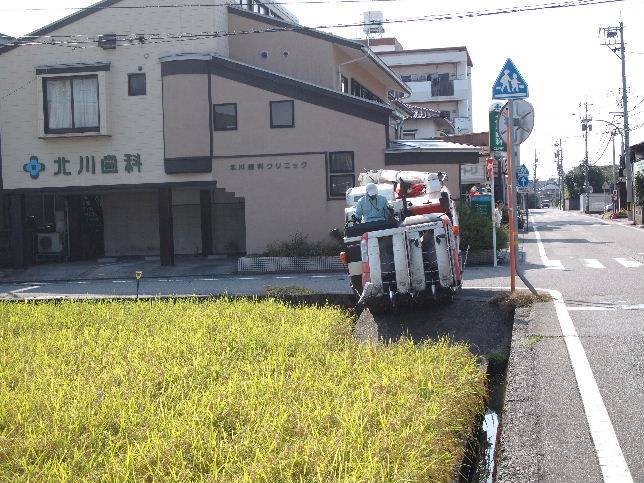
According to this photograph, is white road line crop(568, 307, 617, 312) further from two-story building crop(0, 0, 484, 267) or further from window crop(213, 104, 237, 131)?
window crop(213, 104, 237, 131)

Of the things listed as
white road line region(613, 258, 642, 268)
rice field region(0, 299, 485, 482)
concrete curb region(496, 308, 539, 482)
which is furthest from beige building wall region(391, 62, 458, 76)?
concrete curb region(496, 308, 539, 482)

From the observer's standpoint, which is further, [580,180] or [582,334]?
[580,180]

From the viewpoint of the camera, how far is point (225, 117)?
2202cm

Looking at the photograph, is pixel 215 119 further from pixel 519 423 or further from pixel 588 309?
pixel 519 423

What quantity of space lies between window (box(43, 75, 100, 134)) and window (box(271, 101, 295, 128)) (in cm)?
531

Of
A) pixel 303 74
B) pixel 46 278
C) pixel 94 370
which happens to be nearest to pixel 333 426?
pixel 94 370

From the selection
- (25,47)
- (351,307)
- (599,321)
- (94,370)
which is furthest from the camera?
(25,47)

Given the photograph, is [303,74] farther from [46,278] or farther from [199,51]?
[46,278]

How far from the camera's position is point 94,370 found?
22.6ft

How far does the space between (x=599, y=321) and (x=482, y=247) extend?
33.4 ft

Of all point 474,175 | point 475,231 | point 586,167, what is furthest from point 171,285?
point 586,167

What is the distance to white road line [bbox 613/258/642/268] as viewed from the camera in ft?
55.8

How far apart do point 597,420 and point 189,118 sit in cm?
1805

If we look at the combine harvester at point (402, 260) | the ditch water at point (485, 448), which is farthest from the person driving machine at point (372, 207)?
the ditch water at point (485, 448)
